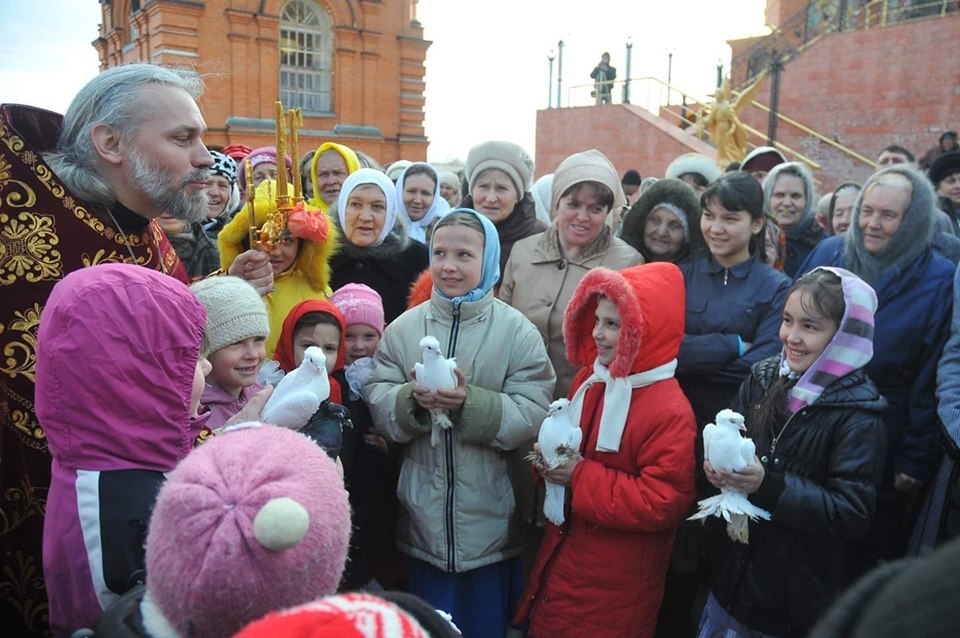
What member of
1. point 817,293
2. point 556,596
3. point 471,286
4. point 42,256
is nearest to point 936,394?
point 817,293

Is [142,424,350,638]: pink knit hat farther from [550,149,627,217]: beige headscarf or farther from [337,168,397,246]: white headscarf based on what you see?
[337,168,397,246]: white headscarf

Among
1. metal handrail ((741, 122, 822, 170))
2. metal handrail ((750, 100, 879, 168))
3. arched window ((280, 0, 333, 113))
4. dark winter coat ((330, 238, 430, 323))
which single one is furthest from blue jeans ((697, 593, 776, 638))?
arched window ((280, 0, 333, 113))

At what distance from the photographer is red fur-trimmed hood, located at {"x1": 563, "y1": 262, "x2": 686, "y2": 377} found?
266cm

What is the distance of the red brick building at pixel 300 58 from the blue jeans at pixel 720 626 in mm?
17355

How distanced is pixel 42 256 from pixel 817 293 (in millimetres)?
2691

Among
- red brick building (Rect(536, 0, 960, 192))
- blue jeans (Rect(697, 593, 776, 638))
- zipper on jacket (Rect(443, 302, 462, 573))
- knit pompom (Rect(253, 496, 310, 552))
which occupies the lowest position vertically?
blue jeans (Rect(697, 593, 776, 638))

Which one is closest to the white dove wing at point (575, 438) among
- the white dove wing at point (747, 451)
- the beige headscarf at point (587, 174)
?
the white dove wing at point (747, 451)

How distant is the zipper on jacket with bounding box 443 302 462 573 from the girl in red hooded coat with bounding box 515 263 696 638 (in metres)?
0.38

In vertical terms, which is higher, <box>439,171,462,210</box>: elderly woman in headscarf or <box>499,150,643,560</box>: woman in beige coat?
<box>439,171,462,210</box>: elderly woman in headscarf

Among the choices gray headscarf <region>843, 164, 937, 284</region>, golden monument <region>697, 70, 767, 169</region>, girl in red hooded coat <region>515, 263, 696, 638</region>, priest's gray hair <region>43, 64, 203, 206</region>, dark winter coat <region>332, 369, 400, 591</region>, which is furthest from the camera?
golden monument <region>697, 70, 767, 169</region>

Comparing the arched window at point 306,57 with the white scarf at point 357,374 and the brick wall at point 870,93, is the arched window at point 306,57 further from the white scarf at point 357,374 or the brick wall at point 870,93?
the white scarf at point 357,374

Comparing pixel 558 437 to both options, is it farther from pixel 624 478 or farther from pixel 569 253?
pixel 569 253

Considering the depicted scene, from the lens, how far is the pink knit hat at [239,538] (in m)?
1.01

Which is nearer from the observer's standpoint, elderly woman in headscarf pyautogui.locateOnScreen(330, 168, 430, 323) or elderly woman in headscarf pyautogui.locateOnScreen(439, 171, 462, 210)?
elderly woman in headscarf pyautogui.locateOnScreen(330, 168, 430, 323)
